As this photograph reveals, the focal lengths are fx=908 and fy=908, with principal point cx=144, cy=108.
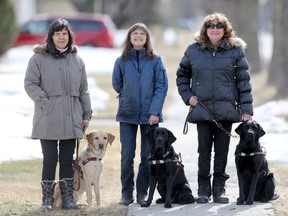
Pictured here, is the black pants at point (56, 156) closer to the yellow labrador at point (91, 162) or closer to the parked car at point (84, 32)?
the yellow labrador at point (91, 162)

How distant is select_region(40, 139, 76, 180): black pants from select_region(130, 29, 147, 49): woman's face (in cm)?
122

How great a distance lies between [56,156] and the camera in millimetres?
9344

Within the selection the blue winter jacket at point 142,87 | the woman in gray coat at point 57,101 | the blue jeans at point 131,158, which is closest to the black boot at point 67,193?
the woman in gray coat at point 57,101

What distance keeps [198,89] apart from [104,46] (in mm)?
31678

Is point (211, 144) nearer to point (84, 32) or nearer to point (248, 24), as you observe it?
point (248, 24)

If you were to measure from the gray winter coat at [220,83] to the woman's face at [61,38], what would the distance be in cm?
131

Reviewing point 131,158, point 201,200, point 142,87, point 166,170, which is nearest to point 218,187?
point 201,200

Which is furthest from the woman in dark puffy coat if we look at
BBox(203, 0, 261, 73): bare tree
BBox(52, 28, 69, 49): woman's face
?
BBox(203, 0, 261, 73): bare tree

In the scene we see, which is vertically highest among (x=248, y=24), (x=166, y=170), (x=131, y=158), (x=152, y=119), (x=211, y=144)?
(x=248, y=24)

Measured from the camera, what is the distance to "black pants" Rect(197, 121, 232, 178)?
9.62 metres

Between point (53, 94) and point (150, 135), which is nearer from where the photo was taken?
point (53, 94)

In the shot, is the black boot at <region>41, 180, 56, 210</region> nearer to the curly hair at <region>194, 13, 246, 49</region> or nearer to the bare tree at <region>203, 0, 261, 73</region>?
the curly hair at <region>194, 13, 246, 49</region>

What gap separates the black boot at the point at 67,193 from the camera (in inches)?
368

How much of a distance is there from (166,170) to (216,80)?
1071mm
